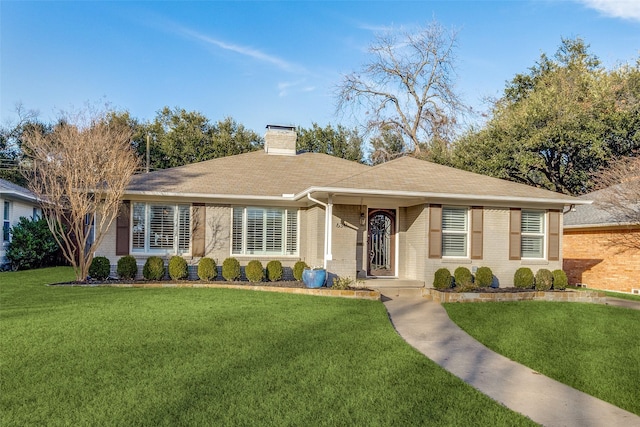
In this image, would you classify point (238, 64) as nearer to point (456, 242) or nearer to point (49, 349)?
point (456, 242)

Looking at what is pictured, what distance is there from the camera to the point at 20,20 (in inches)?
618

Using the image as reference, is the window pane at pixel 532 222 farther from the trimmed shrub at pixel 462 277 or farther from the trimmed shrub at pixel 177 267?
the trimmed shrub at pixel 177 267

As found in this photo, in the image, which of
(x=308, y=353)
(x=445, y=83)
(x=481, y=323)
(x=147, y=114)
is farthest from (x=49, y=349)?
(x=147, y=114)

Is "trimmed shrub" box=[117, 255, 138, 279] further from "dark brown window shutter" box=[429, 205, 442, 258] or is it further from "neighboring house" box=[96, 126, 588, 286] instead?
"dark brown window shutter" box=[429, 205, 442, 258]

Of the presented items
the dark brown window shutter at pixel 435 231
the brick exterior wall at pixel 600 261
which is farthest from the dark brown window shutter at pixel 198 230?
the brick exterior wall at pixel 600 261

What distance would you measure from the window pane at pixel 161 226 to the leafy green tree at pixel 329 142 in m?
19.3

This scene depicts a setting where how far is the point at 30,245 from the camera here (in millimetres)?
17734

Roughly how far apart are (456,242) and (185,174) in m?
8.45

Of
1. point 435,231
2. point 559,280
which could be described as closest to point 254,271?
point 435,231

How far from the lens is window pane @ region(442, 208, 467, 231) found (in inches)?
524

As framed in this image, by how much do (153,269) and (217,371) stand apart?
26.9 feet

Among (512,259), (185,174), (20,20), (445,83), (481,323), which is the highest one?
(445,83)

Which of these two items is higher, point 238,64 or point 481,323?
point 238,64

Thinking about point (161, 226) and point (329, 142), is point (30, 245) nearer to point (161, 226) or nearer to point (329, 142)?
point (161, 226)
